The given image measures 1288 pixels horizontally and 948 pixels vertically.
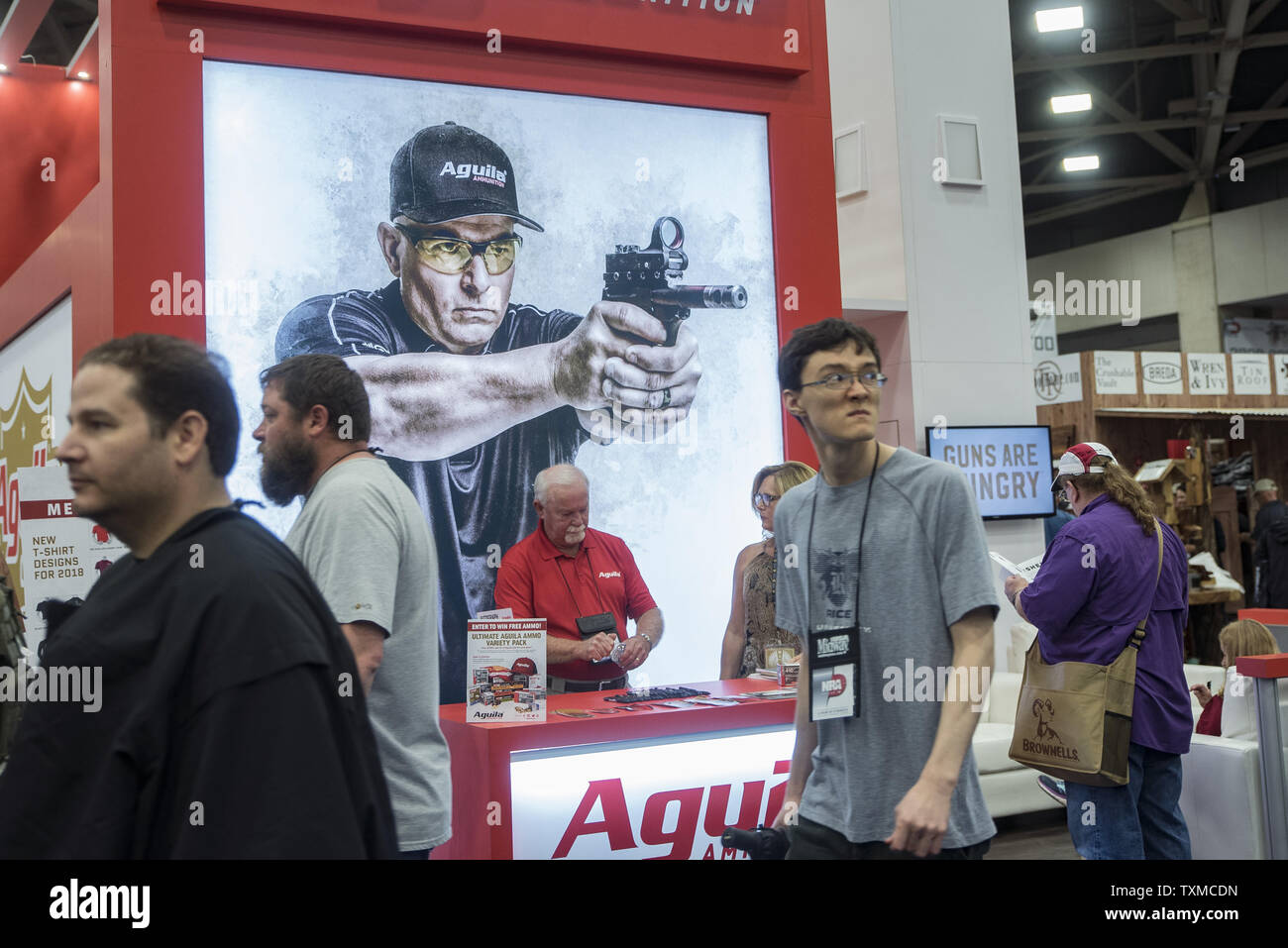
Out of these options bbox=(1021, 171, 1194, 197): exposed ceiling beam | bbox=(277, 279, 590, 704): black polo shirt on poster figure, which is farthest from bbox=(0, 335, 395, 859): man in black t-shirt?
bbox=(1021, 171, 1194, 197): exposed ceiling beam

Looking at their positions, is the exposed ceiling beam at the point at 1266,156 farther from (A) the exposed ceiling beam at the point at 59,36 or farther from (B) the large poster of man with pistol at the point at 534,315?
(A) the exposed ceiling beam at the point at 59,36

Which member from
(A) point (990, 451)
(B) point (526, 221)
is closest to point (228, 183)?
(B) point (526, 221)

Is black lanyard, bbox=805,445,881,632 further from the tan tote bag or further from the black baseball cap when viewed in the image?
the black baseball cap

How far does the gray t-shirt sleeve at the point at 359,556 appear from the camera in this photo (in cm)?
224

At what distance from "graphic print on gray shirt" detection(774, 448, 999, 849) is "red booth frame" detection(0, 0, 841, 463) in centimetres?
288

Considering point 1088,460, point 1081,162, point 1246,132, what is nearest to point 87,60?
point 1088,460

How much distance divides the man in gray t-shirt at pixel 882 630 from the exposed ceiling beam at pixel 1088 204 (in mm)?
17400

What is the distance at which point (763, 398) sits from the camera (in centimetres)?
534

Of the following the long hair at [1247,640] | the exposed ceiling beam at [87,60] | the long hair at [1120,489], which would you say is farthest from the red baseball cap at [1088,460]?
the exposed ceiling beam at [87,60]

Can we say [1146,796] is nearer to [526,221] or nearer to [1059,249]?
[526,221]

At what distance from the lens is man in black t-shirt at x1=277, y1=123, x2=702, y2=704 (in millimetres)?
4539

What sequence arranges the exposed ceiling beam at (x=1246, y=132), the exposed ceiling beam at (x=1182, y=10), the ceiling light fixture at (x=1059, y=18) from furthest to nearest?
1. the exposed ceiling beam at (x=1246, y=132)
2. the exposed ceiling beam at (x=1182, y=10)
3. the ceiling light fixture at (x=1059, y=18)

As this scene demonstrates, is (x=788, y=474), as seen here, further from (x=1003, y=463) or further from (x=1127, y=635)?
(x=1003, y=463)
